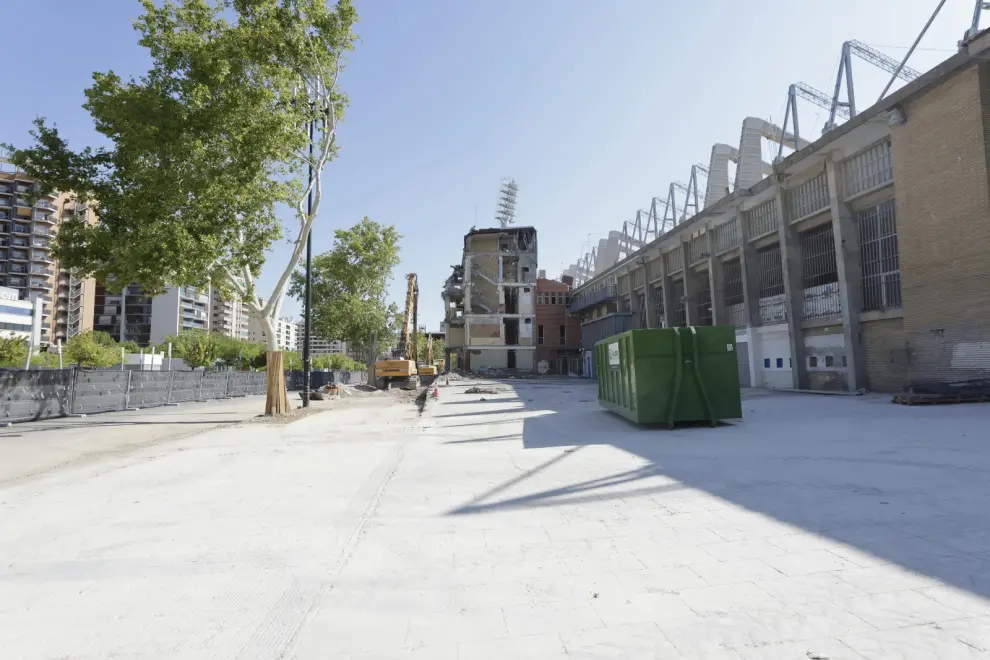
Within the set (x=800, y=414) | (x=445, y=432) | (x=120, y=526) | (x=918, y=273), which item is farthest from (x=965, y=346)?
(x=120, y=526)

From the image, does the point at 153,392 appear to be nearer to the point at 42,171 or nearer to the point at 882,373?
the point at 42,171

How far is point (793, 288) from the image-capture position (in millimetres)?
22781

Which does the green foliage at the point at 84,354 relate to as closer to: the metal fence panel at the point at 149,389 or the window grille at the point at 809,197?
the metal fence panel at the point at 149,389

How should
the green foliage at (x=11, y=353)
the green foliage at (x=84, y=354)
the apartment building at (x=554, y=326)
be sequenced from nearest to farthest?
the green foliage at (x=11, y=353) → the green foliage at (x=84, y=354) → the apartment building at (x=554, y=326)

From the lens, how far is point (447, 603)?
3.13 metres

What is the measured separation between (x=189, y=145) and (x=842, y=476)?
Result: 52.1 ft

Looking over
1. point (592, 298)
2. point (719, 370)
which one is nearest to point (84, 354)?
point (592, 298)

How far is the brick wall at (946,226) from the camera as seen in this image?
14.3 m

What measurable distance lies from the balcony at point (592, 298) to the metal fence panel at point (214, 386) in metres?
33.0

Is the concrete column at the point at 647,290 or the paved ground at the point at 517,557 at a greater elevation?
the concrete column at the point at 647,290

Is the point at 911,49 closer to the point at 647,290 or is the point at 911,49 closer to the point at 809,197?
the point at 809,197

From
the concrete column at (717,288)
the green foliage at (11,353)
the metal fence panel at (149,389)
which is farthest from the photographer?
the green foliage at (11,353)

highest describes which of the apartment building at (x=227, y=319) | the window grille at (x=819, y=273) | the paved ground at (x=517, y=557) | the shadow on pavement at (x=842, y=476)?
the apartment building at (x=227, y=319)

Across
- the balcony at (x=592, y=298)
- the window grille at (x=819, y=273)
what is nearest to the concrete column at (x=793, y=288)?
the window grille at (x=819, y=273)
